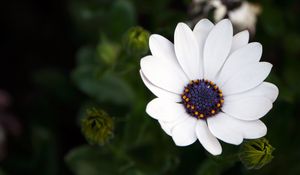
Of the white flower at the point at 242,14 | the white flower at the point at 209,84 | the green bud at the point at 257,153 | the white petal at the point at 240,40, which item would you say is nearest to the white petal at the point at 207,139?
the white flower at the point at 209,84

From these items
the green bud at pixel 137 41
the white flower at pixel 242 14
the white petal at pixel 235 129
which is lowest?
the white petal at pixel 235 129

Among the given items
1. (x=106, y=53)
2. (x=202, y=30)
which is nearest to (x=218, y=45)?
(x=202, y=30)

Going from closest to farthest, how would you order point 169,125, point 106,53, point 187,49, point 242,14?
point 169,125, point 187,49, point 106,53, point 242,14

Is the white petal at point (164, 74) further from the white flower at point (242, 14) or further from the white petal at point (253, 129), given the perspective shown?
the white flower at point (242, 14)

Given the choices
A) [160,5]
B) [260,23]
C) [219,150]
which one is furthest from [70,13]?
[219,150]

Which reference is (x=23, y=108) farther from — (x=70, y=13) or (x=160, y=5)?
(x=160, y=5)

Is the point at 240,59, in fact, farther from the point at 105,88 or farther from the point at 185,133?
the point at 105,88
